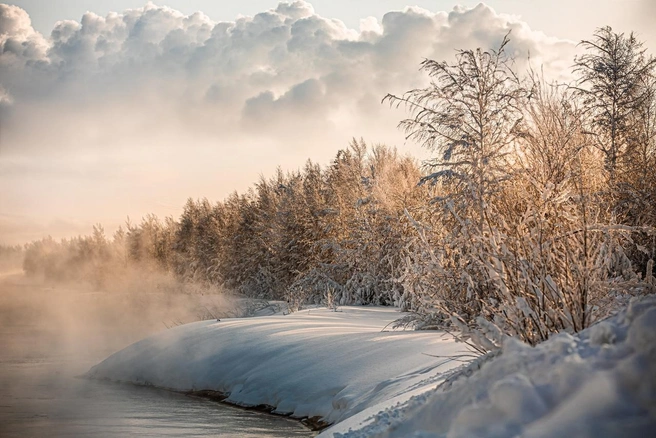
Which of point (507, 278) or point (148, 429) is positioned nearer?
point (507, 278)

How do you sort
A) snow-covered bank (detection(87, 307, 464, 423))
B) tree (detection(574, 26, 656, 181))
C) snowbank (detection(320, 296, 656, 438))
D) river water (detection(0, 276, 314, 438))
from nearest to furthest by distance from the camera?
snowbank (detection(320, 296, 656, 438)) → snow-covered bank (detection(87, 307, 464, 423)) → river water (detection(0, 276, 314, 438)) → tree (detection(574, 26, 656, 181))

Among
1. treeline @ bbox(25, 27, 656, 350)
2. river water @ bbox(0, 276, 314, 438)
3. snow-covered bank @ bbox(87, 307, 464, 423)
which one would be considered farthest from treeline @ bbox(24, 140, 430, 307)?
river water @ bbox(0, 276, 314, 438)

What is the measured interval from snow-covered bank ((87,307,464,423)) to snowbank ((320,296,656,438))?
1.95 m

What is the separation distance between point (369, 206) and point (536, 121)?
12.9 m

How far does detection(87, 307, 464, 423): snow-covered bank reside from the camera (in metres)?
6.09

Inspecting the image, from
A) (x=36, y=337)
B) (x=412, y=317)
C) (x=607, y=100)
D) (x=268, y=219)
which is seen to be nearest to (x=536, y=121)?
(x=412, y=317)

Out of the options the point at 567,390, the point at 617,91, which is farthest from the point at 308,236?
the point at 567,390

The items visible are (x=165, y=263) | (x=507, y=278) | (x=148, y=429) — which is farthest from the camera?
(x=165, y=263)

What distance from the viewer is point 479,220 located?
8258 mm

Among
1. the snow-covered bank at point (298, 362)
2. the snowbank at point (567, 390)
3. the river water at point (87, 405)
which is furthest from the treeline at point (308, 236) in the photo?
the snowbank at point (567, 390)

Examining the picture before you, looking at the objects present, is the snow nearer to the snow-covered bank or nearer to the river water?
the snow-covered bank

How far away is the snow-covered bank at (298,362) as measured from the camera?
6.09m

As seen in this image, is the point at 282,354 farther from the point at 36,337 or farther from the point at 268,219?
the point at 268,219

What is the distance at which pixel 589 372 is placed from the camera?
2.25 m
